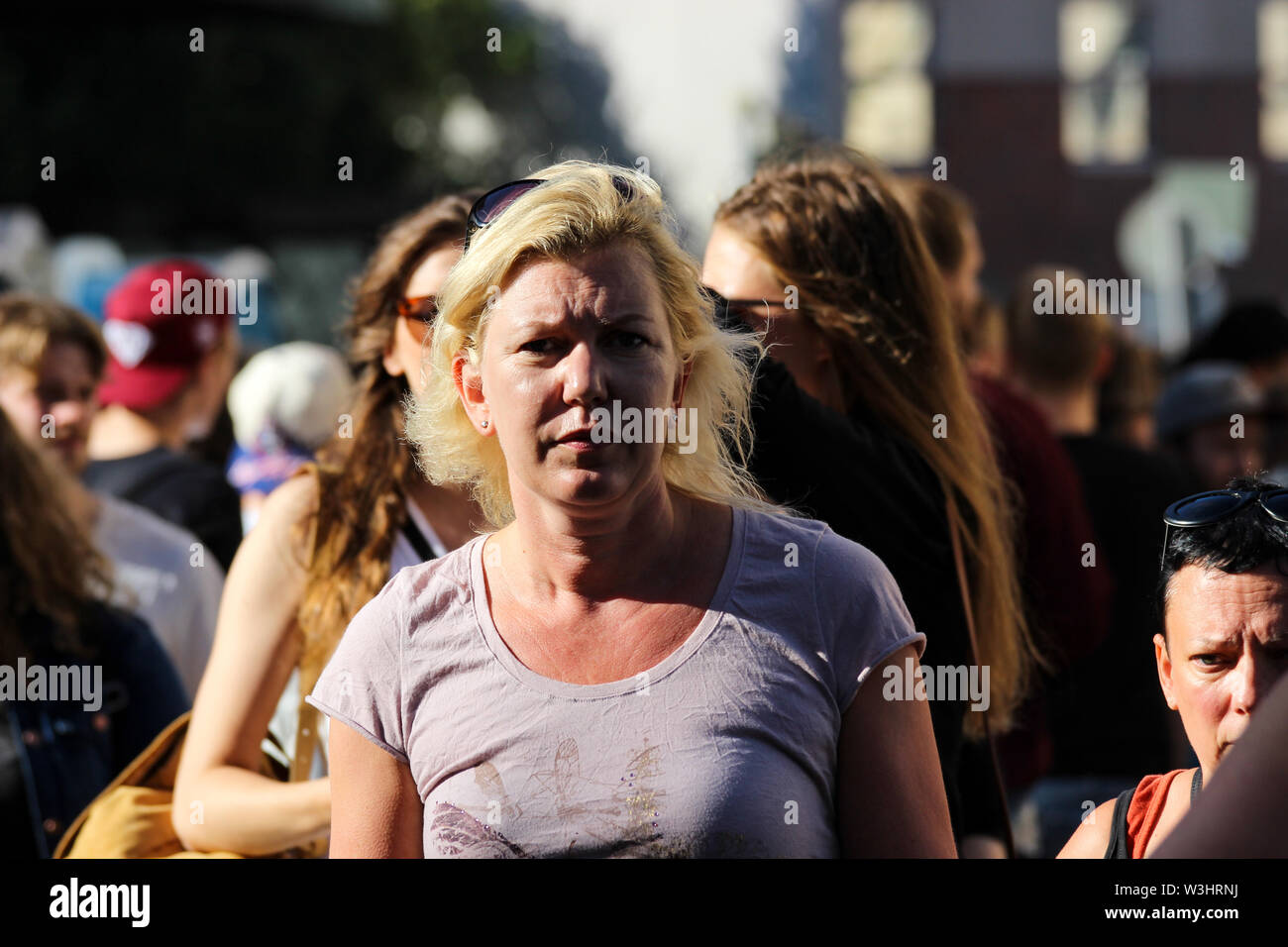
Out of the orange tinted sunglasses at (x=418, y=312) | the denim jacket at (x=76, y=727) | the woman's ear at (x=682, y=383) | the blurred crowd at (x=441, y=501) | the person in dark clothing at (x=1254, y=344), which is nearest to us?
the woman's ear at (x=682, y=383)

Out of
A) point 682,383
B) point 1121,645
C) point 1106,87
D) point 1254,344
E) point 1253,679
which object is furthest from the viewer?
point 1106,87

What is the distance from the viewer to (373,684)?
1807 mm

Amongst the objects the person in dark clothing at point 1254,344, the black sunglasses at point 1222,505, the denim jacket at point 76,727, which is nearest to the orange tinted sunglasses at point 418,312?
the denim jacket at point 76,727

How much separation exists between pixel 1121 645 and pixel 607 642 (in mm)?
2619

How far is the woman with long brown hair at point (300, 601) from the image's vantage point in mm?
2354

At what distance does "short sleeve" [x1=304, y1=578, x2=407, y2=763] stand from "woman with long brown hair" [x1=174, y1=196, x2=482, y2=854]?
1.77 ft

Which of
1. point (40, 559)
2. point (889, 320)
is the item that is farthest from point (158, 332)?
point (889, 320)

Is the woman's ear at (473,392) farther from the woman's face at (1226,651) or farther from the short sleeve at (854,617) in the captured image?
the woman's face at (1226,651)

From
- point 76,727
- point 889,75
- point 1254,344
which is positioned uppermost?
point 889,75

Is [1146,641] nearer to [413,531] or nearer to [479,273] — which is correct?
Result: [413,531]

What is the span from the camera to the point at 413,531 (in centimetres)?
252

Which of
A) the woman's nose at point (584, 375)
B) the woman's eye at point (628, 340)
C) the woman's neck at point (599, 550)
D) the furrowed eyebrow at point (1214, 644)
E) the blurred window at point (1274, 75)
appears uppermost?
the blurred window at point (1274, 75)

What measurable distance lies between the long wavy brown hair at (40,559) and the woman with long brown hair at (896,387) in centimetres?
162

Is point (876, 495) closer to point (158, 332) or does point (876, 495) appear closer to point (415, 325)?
point (415, 325)
